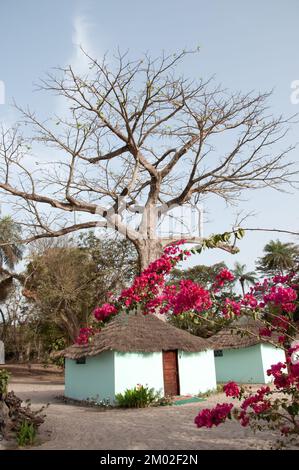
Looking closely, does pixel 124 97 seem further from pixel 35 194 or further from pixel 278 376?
pixel 278 376

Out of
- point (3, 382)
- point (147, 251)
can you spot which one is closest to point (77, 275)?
point (147, 251)

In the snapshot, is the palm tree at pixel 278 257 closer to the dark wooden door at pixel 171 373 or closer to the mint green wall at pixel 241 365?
the mint green wall at pixel 241 365

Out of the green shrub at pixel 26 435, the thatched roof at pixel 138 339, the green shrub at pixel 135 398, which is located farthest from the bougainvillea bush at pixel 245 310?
the thatched roof at pixel 138 339

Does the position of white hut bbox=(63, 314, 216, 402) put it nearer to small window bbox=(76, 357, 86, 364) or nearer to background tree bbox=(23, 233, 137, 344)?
small window bbox=(76, 357, 86, 364)

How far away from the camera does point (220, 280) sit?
566 centimetres

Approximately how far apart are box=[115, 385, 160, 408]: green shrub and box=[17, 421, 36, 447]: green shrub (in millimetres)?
5540

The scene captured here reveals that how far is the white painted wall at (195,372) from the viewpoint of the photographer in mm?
15320

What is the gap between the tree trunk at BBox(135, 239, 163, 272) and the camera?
53.9ft

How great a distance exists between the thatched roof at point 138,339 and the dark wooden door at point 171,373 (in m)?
0.54

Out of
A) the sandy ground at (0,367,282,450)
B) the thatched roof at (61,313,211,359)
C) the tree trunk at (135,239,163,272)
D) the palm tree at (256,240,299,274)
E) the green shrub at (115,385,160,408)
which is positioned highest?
the palm tree at (256,240,299,274)

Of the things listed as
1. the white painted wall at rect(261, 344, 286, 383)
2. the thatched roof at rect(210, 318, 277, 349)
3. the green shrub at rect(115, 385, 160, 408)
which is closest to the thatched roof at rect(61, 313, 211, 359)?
the green shrub at rect(115, 385, 160, 408)

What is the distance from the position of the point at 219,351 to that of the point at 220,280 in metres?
18.5
